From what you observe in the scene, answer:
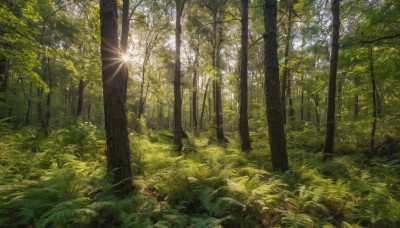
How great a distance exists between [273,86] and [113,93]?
3.93 meters

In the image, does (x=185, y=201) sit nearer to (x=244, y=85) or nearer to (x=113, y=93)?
(x=113, y=93)

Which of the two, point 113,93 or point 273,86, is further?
point 273,86

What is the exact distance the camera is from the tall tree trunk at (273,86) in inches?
163

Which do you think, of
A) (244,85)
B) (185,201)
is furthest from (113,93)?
(244,85)

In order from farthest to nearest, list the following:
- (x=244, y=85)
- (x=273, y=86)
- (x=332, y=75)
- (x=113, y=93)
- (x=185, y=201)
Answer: (x=244, y=85) < (x=332, y=75) < (x=273, y=86) < (x=113, y=93) < (x=185, y=201)

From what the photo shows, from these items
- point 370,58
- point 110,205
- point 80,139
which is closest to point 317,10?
point 370,58

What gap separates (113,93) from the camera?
10.4 ft

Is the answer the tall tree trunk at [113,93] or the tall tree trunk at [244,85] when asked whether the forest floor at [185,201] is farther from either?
the tall tree trunk at [244,85]

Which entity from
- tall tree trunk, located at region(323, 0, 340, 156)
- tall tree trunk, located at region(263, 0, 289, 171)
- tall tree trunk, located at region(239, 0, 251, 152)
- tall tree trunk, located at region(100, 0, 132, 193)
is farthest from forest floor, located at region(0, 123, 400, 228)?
tall tree trunk, located at region(323, 0, 340, 156)

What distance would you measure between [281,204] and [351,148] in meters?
6.91

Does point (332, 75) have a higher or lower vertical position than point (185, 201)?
higher

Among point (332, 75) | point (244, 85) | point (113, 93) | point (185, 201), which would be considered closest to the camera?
point (185, 201)

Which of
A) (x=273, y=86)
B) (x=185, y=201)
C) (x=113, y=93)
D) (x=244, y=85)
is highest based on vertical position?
(x=244, y=85)

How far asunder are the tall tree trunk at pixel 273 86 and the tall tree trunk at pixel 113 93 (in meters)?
3.70
